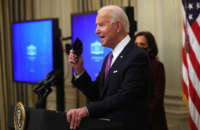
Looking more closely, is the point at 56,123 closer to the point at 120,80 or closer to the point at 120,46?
the point at 120,80

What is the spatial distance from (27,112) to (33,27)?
2.73 meters

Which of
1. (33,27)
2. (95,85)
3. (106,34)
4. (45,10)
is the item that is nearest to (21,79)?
(33,27)

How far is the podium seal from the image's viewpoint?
1.62 metres

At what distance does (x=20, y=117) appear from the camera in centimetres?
165

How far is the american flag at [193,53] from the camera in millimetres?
2734

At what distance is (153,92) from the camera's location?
121 inches

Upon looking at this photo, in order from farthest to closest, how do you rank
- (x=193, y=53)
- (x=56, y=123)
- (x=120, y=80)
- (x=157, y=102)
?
(x=157, y=102) < (x=193, y=53) < (x=120, y=80) < (x=56, y=123)

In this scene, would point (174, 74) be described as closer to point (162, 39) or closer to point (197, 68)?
point (162, 39)

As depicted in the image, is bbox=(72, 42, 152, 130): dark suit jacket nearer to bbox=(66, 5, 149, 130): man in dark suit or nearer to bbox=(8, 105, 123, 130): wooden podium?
bbox=(66, 5, 149, 130): man in dark suit

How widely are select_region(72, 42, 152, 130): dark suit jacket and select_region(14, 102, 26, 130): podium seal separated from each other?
1.13 feet

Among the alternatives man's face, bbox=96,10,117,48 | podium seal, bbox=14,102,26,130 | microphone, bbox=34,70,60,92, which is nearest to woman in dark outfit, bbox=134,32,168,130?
microphone, bbox=34,70,60,92

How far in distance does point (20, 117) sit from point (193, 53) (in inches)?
67.8

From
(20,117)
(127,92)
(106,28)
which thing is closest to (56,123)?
(20,117)

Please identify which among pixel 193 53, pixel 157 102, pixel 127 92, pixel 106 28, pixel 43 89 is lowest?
pixel 157 102
